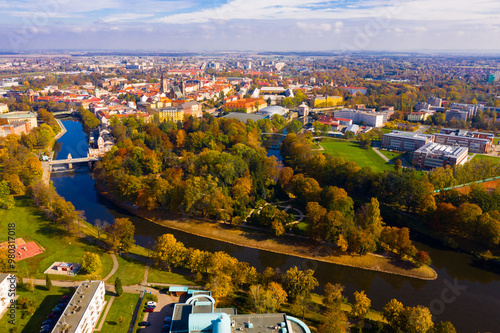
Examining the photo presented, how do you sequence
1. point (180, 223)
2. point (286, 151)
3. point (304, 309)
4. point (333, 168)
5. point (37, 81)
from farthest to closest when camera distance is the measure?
point (37, 81) < point (286, 151) < point (333, 168) < point (180, 223) < point (304, 309)

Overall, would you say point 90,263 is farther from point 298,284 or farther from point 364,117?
point 364,117

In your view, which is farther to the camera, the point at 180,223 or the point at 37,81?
the point at 37,81

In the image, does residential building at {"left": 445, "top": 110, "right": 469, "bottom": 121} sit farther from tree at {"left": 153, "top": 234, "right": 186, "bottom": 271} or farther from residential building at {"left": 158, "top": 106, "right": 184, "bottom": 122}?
tree at {"left": 153, "top": 234, "right": 186, "bottom": 271}

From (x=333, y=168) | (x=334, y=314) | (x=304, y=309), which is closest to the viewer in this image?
(x=334, y=314)

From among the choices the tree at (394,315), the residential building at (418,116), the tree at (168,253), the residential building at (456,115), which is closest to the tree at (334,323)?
the tree at (394,315)

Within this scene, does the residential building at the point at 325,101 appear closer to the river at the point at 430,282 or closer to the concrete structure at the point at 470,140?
the concrete structure at the point at 470,140

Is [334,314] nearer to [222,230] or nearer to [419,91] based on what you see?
[222,230]

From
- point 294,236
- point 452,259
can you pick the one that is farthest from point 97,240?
point 452,259

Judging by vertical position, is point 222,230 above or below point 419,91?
below
